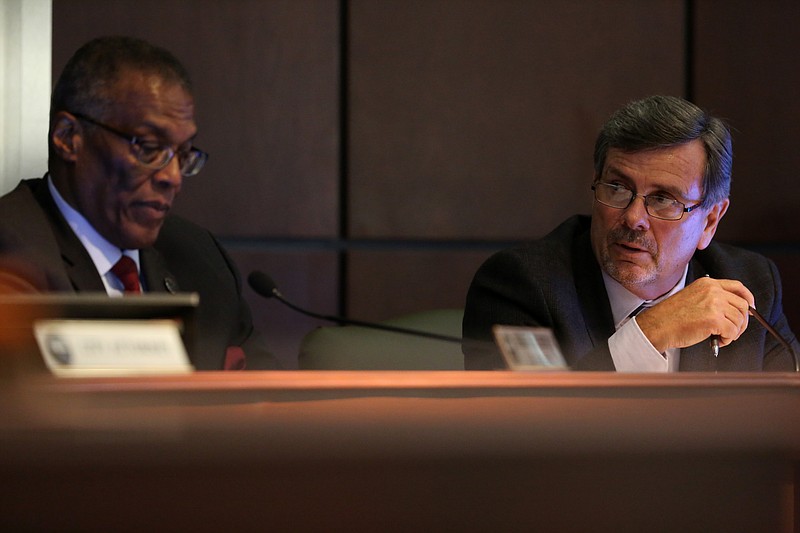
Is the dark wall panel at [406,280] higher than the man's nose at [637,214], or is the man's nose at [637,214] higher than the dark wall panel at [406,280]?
the man's nose at [637,214]

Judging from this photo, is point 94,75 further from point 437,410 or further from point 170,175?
point 437,410

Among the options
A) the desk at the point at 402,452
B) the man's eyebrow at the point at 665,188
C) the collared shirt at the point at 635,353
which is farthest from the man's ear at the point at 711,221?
the desk at the point at 402,452

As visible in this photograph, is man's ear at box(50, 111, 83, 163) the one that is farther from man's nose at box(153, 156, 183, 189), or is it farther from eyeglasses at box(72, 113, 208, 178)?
man's nose at box(153, 156, 183, 189)

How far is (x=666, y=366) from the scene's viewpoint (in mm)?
1626

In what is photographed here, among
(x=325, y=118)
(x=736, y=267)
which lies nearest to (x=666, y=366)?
(x=736, y=267)

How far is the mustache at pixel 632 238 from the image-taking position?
1758 millimetres

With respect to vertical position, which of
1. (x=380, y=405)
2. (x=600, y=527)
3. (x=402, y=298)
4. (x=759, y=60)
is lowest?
(x=402, y=298)

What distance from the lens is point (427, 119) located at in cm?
257

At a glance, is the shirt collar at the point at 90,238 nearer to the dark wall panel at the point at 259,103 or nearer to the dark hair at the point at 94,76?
the dark hair at the point at 94,76

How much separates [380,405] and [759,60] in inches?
91.0

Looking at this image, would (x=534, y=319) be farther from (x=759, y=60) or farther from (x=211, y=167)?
(x=759, y=60)

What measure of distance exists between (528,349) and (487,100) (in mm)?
1765

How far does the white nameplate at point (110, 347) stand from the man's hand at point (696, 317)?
1.07 metres

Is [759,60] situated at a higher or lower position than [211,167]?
higher
